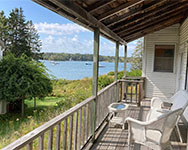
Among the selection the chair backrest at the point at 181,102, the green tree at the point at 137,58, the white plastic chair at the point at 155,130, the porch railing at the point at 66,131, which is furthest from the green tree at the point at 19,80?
the green tree at the point at 137,58

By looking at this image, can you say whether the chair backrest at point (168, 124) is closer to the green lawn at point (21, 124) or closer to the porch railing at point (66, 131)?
the porch railing at point (66, 131)

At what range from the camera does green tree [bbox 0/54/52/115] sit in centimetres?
829

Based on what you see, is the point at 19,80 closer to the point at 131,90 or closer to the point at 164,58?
the point at 131,90

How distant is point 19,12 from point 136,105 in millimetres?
25684

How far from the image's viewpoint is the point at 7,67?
853 centimetres

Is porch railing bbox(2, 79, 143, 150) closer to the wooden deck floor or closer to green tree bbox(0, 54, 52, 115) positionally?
the wooden deck floor

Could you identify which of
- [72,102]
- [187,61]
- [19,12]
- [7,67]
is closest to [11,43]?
[19,12]

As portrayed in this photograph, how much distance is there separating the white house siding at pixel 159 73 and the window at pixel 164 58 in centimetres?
15

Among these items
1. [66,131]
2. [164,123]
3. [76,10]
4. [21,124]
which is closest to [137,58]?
[21,124]

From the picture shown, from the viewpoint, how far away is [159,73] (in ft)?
24.8

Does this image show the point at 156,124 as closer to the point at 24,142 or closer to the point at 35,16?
the point at 24,142

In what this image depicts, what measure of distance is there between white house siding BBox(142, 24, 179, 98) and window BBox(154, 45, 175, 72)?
0.15m

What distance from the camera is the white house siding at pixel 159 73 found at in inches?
289

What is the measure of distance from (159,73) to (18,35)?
20914 millimetres
